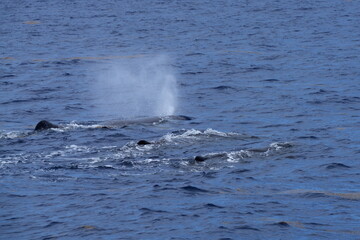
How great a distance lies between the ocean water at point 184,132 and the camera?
14742 mm

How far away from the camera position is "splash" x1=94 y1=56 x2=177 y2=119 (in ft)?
92.7

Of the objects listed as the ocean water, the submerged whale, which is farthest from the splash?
the submerged whale

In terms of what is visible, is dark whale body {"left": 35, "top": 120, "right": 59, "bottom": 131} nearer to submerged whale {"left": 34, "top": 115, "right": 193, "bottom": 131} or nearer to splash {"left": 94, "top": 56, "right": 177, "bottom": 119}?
submerged whale {"left": 34, "top": 115, "right": 193, "bottom": 131}

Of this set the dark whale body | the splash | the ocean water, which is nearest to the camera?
the ocean water


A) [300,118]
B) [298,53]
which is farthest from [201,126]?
[298,53]

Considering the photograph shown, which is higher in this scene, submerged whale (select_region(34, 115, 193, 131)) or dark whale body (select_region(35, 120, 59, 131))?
dark whale body (select_region(35, 120, 59, 131))

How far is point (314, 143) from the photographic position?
21.0 meters

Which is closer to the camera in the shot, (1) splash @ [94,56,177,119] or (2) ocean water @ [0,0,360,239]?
(2) ocean water @ [0,0,360,239]

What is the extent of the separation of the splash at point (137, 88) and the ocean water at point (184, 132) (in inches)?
4.2

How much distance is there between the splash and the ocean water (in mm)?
107

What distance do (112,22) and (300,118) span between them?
114 feet

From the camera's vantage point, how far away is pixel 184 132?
2241 centimetres

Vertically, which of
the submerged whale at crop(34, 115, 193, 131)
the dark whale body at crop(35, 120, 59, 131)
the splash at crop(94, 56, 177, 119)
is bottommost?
the splash at crop(94, 56, 177, 119)

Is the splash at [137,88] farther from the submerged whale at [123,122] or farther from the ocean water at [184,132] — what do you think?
the submerged whale at [123,122]
